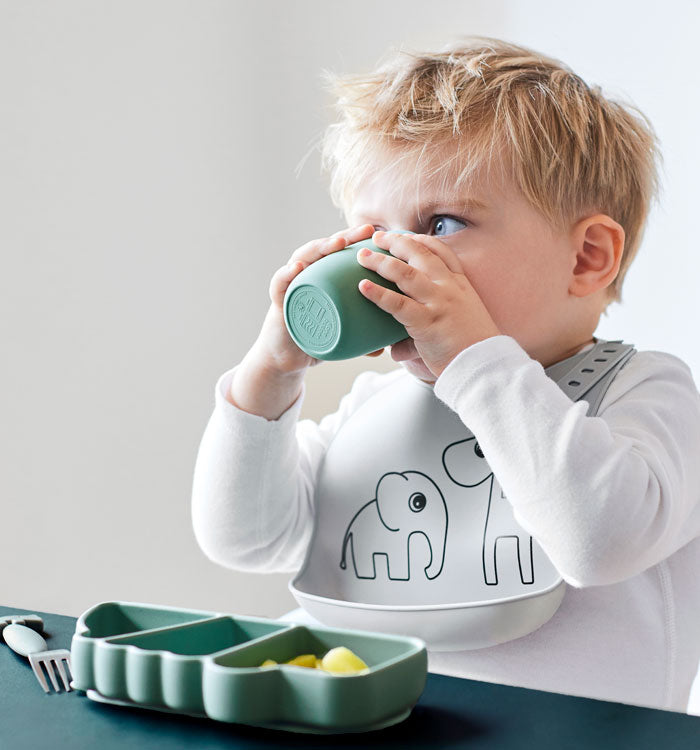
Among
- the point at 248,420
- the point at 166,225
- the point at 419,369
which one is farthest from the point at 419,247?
the point at 166,225

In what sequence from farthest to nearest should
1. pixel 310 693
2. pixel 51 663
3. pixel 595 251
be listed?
pixel 595 251 < pixel 51 663 < pixel 310 693

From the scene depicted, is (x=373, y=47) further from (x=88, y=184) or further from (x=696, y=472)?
(x=696, y=472)

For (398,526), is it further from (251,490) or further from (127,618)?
(127,618)

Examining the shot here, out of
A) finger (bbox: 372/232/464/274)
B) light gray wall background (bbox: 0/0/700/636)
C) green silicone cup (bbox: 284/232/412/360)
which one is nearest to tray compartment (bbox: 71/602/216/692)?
green silicone cup (bbox: 284/232/412/360)

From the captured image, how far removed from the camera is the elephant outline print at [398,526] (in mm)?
916

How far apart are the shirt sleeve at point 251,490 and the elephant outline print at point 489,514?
0.61ft

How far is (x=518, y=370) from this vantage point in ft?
2.42

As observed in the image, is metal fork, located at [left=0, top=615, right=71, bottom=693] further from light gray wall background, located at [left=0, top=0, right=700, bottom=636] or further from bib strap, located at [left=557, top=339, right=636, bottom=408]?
light gray wall background, located at [left=0, top=0, right=700, bottom=636]

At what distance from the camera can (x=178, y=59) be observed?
5.90 ft

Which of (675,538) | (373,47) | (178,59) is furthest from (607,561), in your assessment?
(373,47)

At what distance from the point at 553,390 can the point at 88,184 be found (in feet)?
3.61

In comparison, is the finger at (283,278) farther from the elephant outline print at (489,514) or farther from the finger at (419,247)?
the elephant outline print at (489,514)

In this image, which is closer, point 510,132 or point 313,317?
point 313,317

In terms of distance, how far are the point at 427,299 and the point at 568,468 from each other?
0.59 ft
